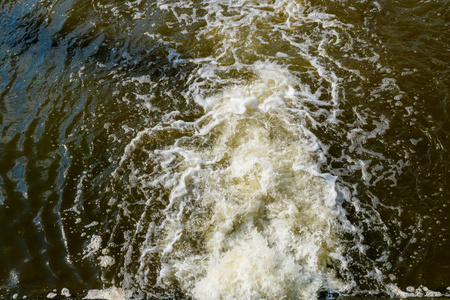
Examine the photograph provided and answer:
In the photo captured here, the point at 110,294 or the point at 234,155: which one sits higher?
the point at 234,155

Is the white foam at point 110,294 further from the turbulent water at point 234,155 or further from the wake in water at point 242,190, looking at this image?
the wake in water at point 242,190

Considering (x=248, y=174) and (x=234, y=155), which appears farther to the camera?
(x=234, y=155)

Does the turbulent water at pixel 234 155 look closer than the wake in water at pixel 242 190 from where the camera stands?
No

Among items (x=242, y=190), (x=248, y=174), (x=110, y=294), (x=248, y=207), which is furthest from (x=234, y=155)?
(x=110, y=294)

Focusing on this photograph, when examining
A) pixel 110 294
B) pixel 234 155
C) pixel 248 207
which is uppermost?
pixel 234 155

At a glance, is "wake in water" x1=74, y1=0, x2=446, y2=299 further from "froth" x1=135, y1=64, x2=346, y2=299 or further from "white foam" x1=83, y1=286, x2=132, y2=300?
"white foam" x1=83, y1=286, x2=132, y2=300

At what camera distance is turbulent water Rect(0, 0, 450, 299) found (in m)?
4.09

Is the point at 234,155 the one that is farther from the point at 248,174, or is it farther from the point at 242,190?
the point at 242,190

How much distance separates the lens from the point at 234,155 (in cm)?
528

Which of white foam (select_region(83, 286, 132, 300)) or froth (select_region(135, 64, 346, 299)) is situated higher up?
froth (select_region(135, 64, 346, 299))

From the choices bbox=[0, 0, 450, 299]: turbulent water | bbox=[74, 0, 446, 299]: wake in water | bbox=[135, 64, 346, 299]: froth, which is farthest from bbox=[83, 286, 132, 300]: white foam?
bbox=[135, 64, 346, 299]: froth

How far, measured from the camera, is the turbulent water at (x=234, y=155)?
13.4 feet

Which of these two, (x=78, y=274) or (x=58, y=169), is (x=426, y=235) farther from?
(x=58, y=169)

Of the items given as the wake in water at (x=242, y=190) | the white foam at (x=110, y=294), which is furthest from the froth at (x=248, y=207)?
the white foam at (x=110, y=294)
